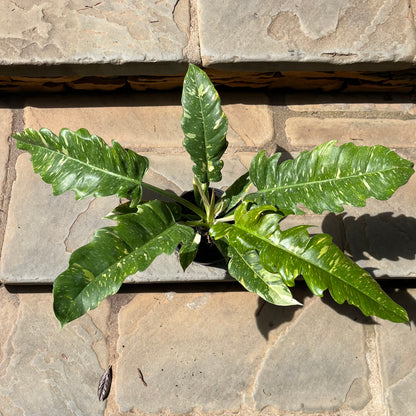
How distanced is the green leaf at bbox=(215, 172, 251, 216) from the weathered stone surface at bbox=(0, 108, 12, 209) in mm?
812

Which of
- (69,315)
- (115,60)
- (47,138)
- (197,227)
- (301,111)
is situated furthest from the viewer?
(301,111)

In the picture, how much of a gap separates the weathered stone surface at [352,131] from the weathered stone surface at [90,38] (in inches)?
19.5

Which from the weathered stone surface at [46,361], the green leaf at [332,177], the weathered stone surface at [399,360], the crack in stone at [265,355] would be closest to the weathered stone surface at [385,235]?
the weathered stone surface at [399,360]

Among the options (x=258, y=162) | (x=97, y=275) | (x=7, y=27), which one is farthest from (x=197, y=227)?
(x=7, y=27)

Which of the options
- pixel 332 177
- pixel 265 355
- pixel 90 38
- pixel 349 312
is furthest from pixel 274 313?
pixel 90 38

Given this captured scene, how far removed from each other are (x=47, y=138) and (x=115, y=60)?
0.57 metres

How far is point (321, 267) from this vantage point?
3.81 feet

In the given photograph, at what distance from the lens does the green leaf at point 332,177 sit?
1269mm

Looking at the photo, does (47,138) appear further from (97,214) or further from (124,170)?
(97,214)

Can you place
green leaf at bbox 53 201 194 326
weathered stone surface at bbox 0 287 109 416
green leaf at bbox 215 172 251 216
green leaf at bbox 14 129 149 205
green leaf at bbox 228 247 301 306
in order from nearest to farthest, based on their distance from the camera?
green leaf at bbox 53 201 194 326 < green leaf at bbox 228 247 301 306 < green leaf at bbox 14 129 149 205 < green leaf at bbox 215 172 251 216 < weathered stone surface at bbox 0 287 109 416

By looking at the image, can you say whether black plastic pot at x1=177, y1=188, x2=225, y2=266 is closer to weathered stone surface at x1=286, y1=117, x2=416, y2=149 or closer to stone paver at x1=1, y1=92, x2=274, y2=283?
stone paver at x1=1, y1=92, x2=274, y2=283

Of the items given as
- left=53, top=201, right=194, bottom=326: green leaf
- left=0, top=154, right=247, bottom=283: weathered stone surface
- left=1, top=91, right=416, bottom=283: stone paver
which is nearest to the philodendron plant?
left=53, top=201, right=194, bottom=326: green leaf

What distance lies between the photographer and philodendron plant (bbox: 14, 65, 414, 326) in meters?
1.15

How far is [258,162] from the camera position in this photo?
1414 mm
